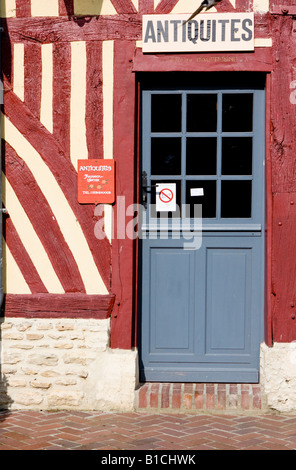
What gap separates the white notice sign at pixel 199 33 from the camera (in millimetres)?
5844

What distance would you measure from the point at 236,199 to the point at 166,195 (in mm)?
613

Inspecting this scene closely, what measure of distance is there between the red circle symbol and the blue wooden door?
0.04 m

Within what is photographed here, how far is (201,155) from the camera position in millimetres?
6145

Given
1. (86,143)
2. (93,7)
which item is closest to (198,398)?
(86,143)

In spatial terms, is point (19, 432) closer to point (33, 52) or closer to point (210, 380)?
point (210, 380)

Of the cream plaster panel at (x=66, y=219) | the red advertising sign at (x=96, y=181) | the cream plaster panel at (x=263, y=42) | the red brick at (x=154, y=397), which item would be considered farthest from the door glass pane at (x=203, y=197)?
the red brick at (x=154, y=397)

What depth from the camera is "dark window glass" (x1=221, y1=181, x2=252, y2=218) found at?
20.1 feet

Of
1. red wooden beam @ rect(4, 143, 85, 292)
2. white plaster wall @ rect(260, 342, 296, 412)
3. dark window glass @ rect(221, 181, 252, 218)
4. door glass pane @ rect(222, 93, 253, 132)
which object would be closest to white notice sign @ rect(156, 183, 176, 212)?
dark window glass @ rect(221, 181, 252, 218)

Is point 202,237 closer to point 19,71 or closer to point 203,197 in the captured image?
point 203,197

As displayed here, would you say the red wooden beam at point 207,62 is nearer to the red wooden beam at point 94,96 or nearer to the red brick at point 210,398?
the red wooden beam at point 94,96

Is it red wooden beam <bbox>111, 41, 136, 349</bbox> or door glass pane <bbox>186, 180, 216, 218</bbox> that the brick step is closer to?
red wooden beam <bbox>111, 41, 136, 349</bbox>

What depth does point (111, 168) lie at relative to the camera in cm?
596
